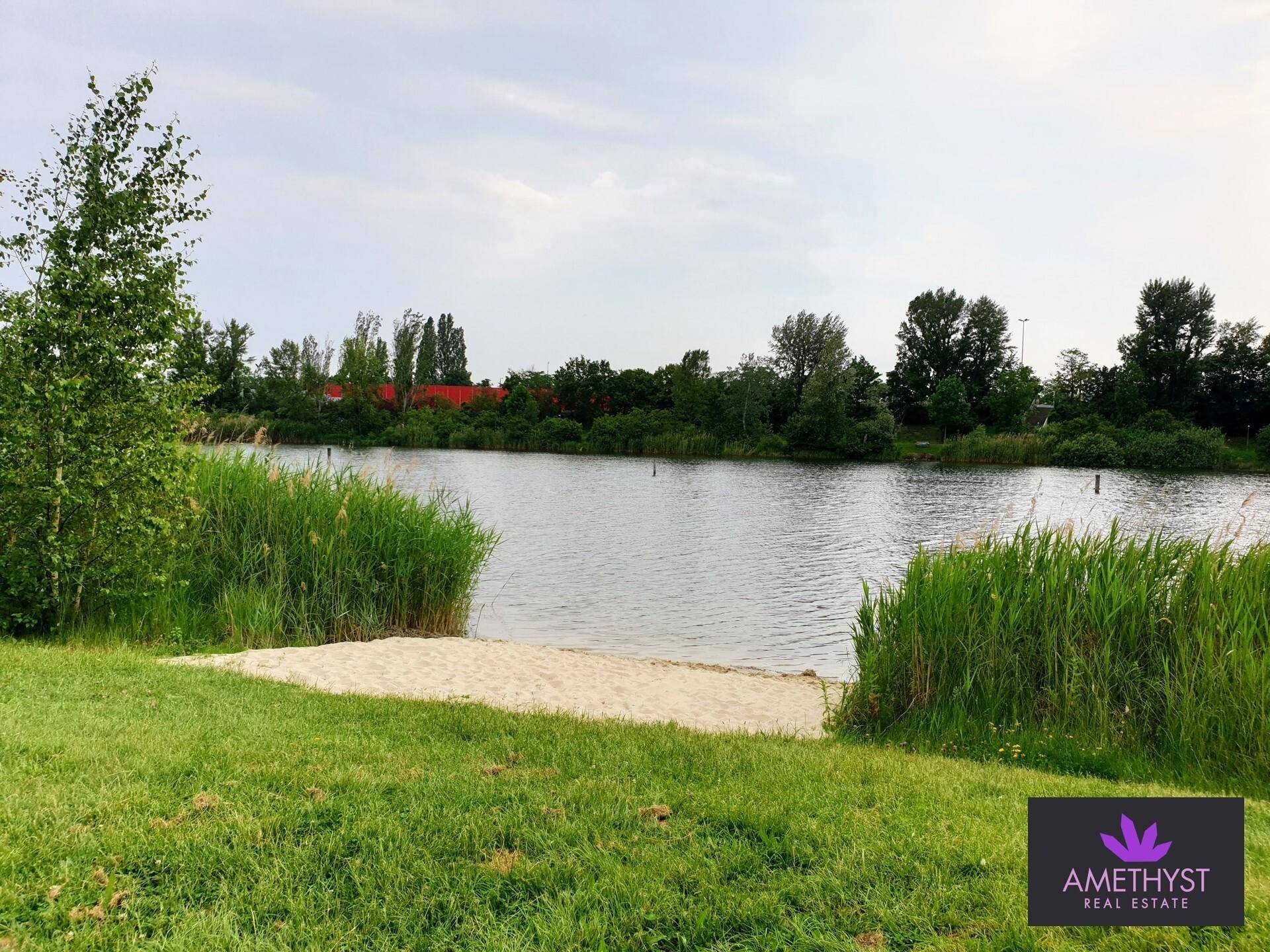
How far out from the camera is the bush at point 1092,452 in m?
75.5

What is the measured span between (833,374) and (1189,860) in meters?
92.0

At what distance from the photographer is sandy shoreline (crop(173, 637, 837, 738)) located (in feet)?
30.6

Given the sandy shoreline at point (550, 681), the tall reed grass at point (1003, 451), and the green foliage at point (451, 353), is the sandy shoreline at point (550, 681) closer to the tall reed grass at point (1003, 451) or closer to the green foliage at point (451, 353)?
the tall reed grass at point (1003, 451)

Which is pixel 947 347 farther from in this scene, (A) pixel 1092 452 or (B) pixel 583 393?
(B) pixel 583 393

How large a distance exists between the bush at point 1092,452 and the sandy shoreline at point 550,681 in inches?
2915

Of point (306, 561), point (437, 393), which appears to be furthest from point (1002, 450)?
point (306, 561)

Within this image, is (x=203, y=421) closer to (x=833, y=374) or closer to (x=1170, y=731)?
(x=1170, y=731)

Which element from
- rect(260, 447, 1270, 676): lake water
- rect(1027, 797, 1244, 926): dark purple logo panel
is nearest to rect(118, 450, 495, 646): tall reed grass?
rect(260, 447, 1270, 676): lake water

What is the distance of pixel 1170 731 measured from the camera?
24.2 feet

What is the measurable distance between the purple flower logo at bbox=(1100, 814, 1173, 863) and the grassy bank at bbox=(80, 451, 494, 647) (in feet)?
34.2

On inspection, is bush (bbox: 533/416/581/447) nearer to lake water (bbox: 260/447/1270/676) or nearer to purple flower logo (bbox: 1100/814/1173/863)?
lake water (bbox: 260/447/1270/676)

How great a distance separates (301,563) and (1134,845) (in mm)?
11644

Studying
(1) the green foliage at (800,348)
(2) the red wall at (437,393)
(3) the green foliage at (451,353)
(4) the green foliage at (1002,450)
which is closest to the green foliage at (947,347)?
(1) the green foliage at (800,348)

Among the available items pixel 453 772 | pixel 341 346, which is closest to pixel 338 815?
pixel 453 772
